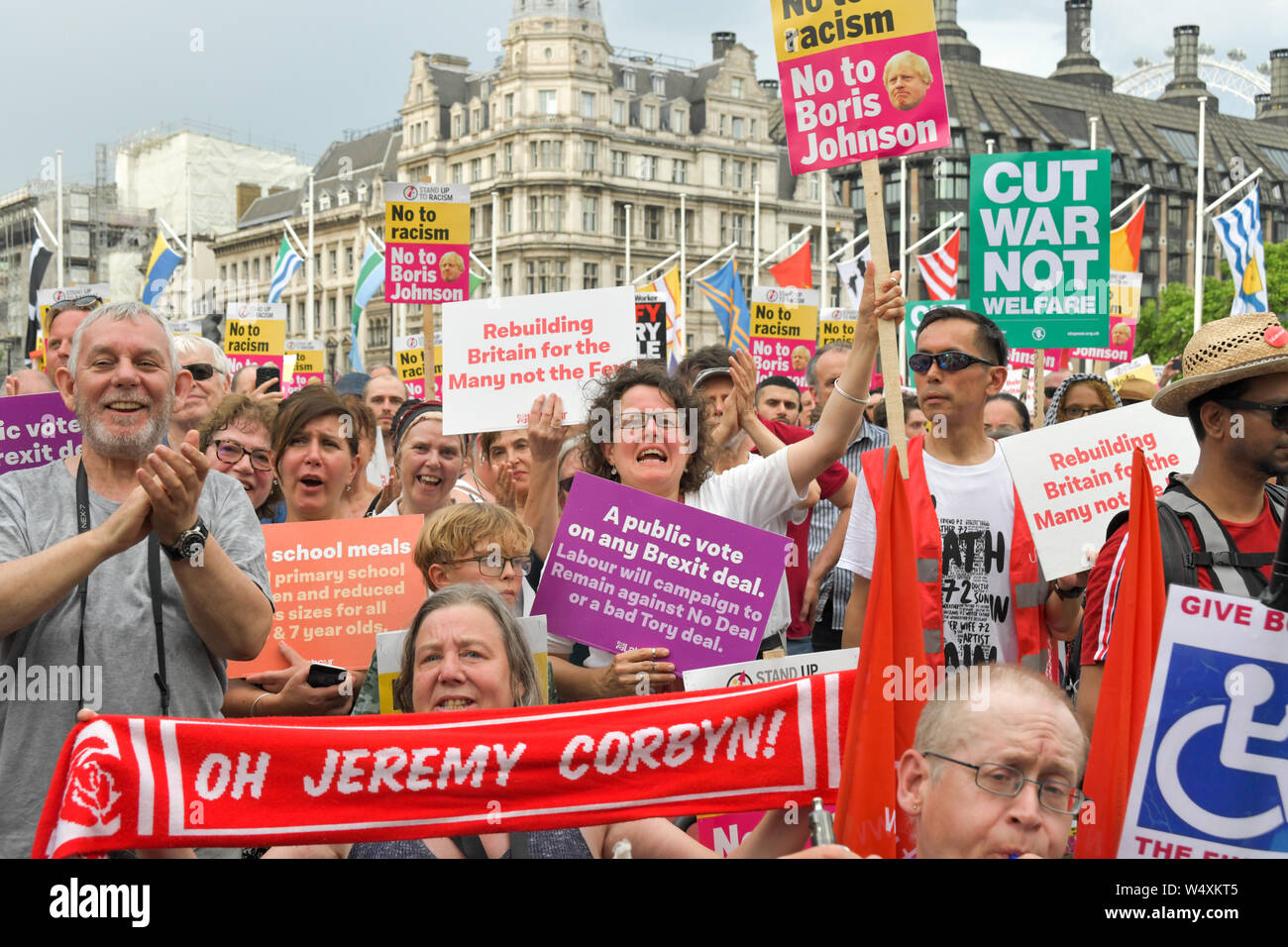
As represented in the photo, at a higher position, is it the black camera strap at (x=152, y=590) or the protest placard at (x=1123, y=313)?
the protest placard at (x=1123, y=313)

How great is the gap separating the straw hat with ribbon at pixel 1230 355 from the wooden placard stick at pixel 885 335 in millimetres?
752

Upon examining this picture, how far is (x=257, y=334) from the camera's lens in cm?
1772

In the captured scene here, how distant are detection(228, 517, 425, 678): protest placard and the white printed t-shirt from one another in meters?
1.45

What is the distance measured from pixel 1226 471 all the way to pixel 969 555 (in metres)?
1.13

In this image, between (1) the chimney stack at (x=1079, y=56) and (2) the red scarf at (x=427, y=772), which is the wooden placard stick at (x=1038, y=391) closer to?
(2) the red scarf at (x=427, y=772)

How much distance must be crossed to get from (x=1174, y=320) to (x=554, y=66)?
3528 cm

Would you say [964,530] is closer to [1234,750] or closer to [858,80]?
[858,80]

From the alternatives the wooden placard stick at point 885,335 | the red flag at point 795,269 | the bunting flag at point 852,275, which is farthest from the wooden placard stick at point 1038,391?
the red flag at point 795,269

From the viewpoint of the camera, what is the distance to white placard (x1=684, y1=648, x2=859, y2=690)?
12.3ft

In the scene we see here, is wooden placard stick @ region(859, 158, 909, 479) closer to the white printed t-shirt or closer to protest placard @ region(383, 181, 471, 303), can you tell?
the white printed t-shirt

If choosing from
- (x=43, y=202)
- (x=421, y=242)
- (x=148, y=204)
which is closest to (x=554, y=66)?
(x=148, y=204)

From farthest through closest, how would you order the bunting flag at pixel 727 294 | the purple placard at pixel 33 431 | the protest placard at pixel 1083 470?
the bunting flag at pixel 727 294 < the purple placard at pixel 33 431 < the protest placard at pixel 1083 470

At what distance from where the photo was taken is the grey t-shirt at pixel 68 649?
3188 millimetres
